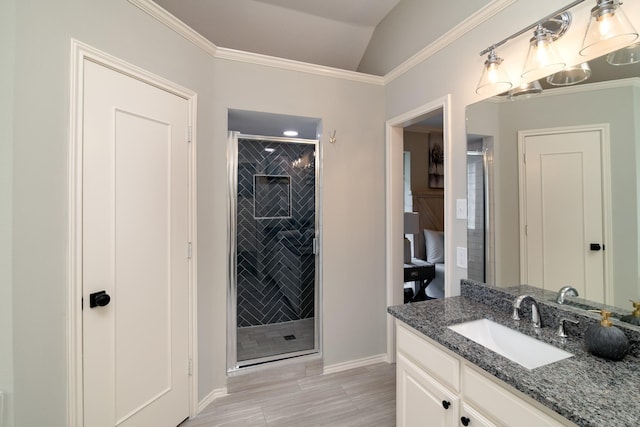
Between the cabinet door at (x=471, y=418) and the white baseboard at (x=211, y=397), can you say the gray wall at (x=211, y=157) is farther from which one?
the cabinet door at (x=471, y=418)

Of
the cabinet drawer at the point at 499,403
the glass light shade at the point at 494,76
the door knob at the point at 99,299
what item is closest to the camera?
the cabinet drawer at the point at 499,403

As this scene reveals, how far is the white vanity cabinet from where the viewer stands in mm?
964

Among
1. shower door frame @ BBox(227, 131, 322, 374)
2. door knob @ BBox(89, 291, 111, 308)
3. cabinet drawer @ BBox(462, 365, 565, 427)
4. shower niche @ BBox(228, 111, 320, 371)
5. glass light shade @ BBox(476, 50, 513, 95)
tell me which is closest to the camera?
cabinet drawer @ BBox(462, 365, 565, 427)

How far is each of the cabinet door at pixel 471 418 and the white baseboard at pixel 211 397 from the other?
1.79 meters

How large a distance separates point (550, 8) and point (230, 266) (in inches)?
101

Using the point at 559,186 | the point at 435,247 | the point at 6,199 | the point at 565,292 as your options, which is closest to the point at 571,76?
the point at 559,186

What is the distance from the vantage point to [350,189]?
105 inches

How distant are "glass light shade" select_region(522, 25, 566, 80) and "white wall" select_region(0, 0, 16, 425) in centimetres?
227

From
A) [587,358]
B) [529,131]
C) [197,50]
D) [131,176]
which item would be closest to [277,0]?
[197,50]

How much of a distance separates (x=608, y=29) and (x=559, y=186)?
0.66 meters

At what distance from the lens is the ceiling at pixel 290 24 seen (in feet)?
8.40

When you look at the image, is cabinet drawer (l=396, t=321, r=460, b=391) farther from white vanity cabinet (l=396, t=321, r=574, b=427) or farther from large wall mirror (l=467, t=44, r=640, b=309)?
large wall mirror (l=467, t=44, r=640, b=309)

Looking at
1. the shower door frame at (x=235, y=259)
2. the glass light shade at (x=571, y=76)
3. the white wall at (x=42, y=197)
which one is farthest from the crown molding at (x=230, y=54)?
the glass light shade at (x=571, y=76)

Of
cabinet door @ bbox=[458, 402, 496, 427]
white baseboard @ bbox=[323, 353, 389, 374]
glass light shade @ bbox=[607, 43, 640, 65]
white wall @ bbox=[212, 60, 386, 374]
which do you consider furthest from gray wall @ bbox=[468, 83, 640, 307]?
white baseboard @ bbox=[323, 353, 389, 374]
